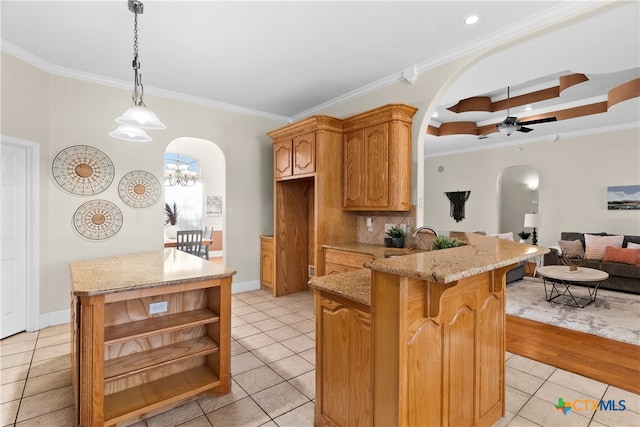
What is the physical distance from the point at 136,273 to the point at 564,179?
777 centimetres

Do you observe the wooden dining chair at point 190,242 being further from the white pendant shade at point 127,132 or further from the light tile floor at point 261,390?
the white pendant shade at point 127,132

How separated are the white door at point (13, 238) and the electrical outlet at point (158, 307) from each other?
229 cm

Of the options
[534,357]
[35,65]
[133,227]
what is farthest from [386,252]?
[35,65]

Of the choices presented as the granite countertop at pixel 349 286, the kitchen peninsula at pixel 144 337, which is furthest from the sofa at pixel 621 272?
the kitchen peninsula at pixel 144 337

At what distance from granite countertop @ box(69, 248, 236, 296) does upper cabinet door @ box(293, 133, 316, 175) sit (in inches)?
74.7

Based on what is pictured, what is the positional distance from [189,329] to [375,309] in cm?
155

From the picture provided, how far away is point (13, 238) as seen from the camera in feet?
10.5

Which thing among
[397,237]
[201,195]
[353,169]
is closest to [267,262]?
[353,169]

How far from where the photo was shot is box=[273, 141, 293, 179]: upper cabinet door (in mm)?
4423

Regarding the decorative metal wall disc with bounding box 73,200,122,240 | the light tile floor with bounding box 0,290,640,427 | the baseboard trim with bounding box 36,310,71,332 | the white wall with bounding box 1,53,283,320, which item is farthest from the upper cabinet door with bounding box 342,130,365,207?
the baseboard trim with bounding box 36,310,71,332

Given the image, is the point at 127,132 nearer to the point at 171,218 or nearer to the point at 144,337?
the point at 144,337

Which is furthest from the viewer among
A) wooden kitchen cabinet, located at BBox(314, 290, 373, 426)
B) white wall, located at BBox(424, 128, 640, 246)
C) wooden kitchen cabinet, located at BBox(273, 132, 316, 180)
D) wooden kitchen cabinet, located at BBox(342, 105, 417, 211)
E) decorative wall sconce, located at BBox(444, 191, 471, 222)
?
decorative wall sconce, located at BBox(444, 191, 471, 222)

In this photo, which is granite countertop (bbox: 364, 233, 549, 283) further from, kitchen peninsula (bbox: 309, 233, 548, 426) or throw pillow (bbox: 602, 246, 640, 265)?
throw pillow (bbox: 602, 246, 640, 265)

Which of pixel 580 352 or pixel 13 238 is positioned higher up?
pixel 13 238
